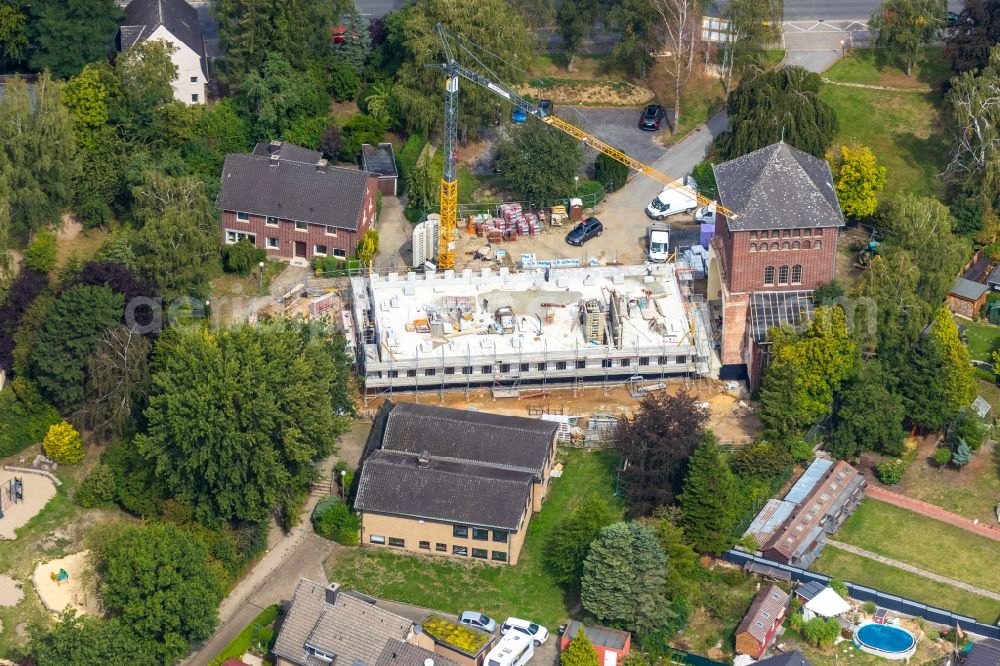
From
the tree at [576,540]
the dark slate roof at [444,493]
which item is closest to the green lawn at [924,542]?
the tree at [576,540]

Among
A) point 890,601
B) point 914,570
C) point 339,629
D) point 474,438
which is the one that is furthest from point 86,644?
point 914,570

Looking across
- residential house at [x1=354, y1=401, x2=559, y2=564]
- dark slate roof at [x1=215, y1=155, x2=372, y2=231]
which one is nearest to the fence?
residential house at [x1=354, y1=401, x2=559, y2=564]

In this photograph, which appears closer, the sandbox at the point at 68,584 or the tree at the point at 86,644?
the tree at the point at 86,644

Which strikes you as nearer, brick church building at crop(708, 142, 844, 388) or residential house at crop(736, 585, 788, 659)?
residential house at crop(736, 585, 788, 659)

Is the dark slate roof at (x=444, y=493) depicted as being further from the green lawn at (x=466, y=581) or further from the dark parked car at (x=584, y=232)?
the dark parked car at (x=584, y=232)

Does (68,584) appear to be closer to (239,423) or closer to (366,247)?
(239,423)

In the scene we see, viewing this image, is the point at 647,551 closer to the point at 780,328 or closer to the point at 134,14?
the point at 780,328

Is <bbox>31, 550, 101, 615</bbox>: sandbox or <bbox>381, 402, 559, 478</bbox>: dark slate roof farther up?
<bbox>381, 402, 559, 478</bbox>: dark slate roof

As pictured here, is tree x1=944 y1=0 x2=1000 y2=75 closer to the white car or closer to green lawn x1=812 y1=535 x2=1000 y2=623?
green lawn x1=812 y1=535 x2=1000 y2=623
